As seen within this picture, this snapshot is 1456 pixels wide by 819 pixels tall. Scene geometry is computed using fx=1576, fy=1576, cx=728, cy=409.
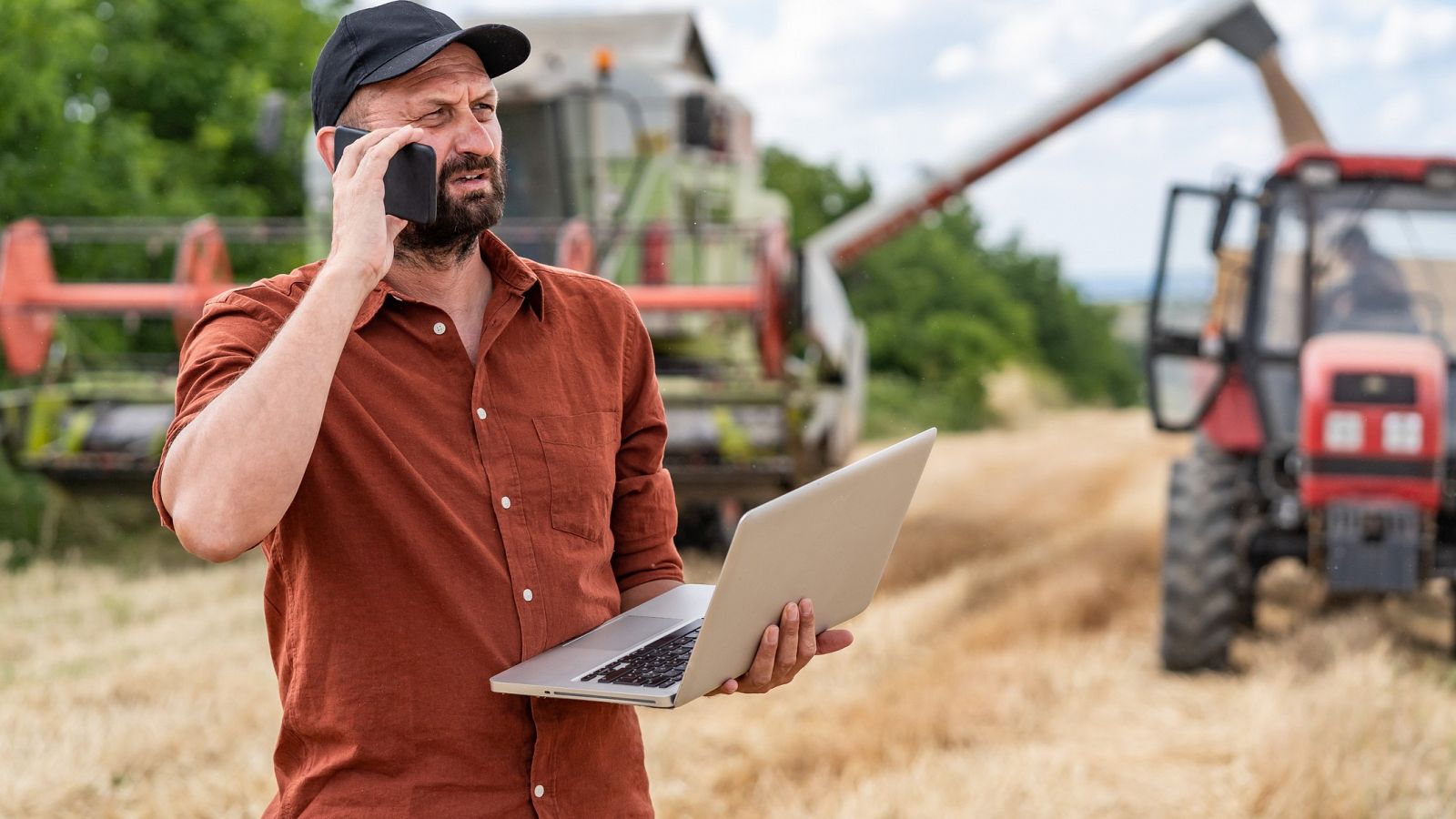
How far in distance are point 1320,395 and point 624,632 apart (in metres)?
4.45

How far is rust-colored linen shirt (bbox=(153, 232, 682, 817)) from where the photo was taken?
68.1 inches

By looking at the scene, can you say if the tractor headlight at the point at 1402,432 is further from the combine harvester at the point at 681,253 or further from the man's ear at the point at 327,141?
the man's ear at the point at 327,141

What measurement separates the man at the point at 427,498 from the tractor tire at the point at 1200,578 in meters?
4.33

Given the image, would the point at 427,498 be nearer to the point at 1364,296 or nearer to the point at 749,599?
the point at 749,599

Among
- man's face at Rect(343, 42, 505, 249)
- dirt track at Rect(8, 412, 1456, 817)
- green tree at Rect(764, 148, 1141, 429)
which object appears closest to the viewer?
man's face at Rect(343, 42, 505, 249)

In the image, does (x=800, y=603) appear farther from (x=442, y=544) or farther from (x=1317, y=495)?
(x=1317, y=495)

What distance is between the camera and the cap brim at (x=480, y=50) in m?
1.73

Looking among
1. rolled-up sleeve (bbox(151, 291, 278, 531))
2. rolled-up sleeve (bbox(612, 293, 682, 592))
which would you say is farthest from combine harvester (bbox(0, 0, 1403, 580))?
rolled-up sleeve (bbox(151, 291, 278, 531))

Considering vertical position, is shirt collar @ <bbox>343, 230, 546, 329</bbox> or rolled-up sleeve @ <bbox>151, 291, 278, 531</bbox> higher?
shirt collar @ <bbox>343, 230, 546, 329</bbox>

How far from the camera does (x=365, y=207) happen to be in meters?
1.64

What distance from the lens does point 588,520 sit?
191 cm

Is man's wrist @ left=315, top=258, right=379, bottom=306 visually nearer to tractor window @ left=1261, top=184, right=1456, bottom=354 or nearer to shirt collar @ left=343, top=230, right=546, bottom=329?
shirt collar @ left=343, top=230, right=546, bottom=329

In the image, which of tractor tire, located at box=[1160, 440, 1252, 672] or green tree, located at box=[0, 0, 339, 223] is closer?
tractor tire, located at box=[1160, 440, 1252, 672]

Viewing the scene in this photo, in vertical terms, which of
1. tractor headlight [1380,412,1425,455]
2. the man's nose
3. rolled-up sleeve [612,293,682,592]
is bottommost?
tractor headlight [1380,412,1425,455]
